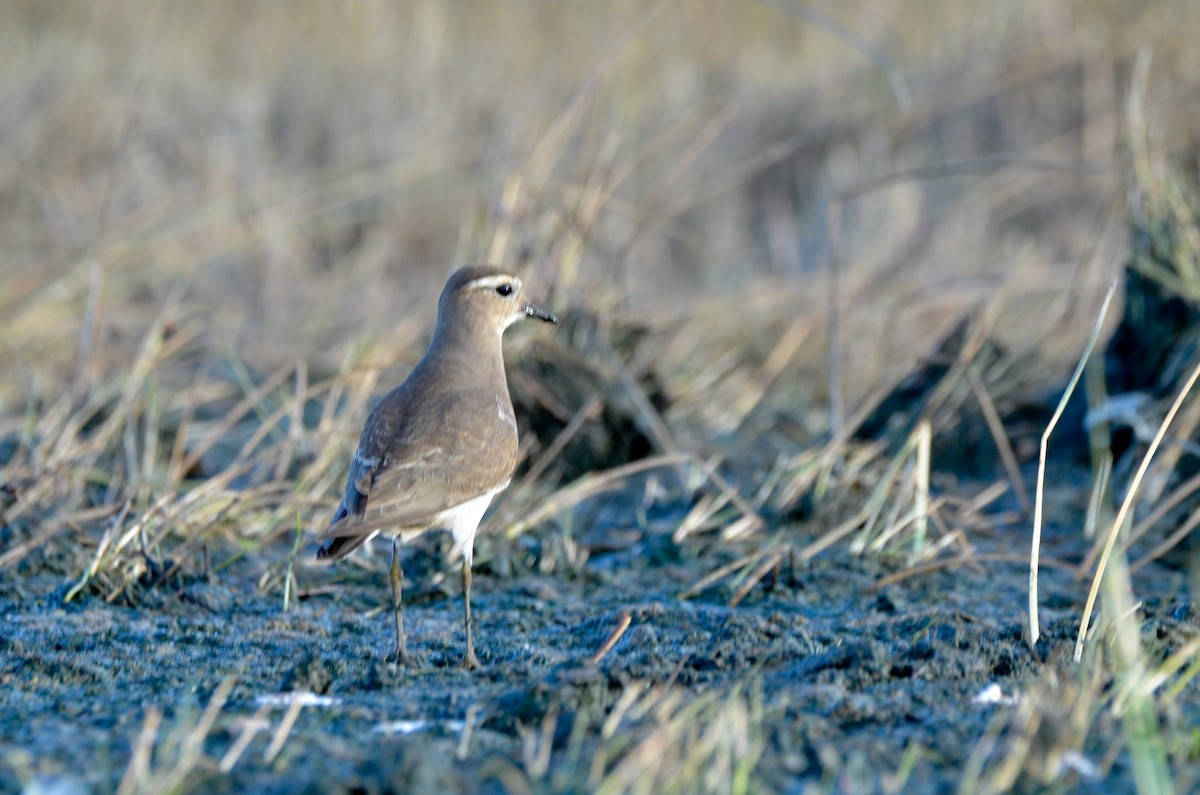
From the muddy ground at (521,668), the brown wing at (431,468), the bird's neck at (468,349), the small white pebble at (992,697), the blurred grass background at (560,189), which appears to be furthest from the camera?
the blurred grass background at (560,189)

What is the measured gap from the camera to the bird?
449 cm

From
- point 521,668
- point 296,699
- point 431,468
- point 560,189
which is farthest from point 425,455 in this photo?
point 560,189

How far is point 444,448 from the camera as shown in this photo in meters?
4.76

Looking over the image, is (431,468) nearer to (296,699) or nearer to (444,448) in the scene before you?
(444,448)

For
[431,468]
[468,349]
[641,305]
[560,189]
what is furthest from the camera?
[641,305]

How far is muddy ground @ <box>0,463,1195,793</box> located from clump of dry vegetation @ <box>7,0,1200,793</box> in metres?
0.04

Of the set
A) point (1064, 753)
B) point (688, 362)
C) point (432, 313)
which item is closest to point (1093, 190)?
point (688, 362)

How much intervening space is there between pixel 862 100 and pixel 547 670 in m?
8.07

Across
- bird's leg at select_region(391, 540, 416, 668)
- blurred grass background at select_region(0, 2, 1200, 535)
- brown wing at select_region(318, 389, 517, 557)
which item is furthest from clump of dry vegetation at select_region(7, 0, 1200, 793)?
brown wing at select_region(318, 389, 517, 557)

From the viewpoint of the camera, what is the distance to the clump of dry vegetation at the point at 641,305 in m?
3.97

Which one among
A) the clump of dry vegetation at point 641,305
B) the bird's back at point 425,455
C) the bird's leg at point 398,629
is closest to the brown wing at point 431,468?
the bird's back at point 425,455

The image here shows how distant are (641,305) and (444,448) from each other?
452cm

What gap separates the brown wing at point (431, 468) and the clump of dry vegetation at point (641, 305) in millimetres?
628

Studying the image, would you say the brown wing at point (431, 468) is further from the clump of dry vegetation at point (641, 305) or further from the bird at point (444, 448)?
the clump of dry vegetation at point (641, 305)
